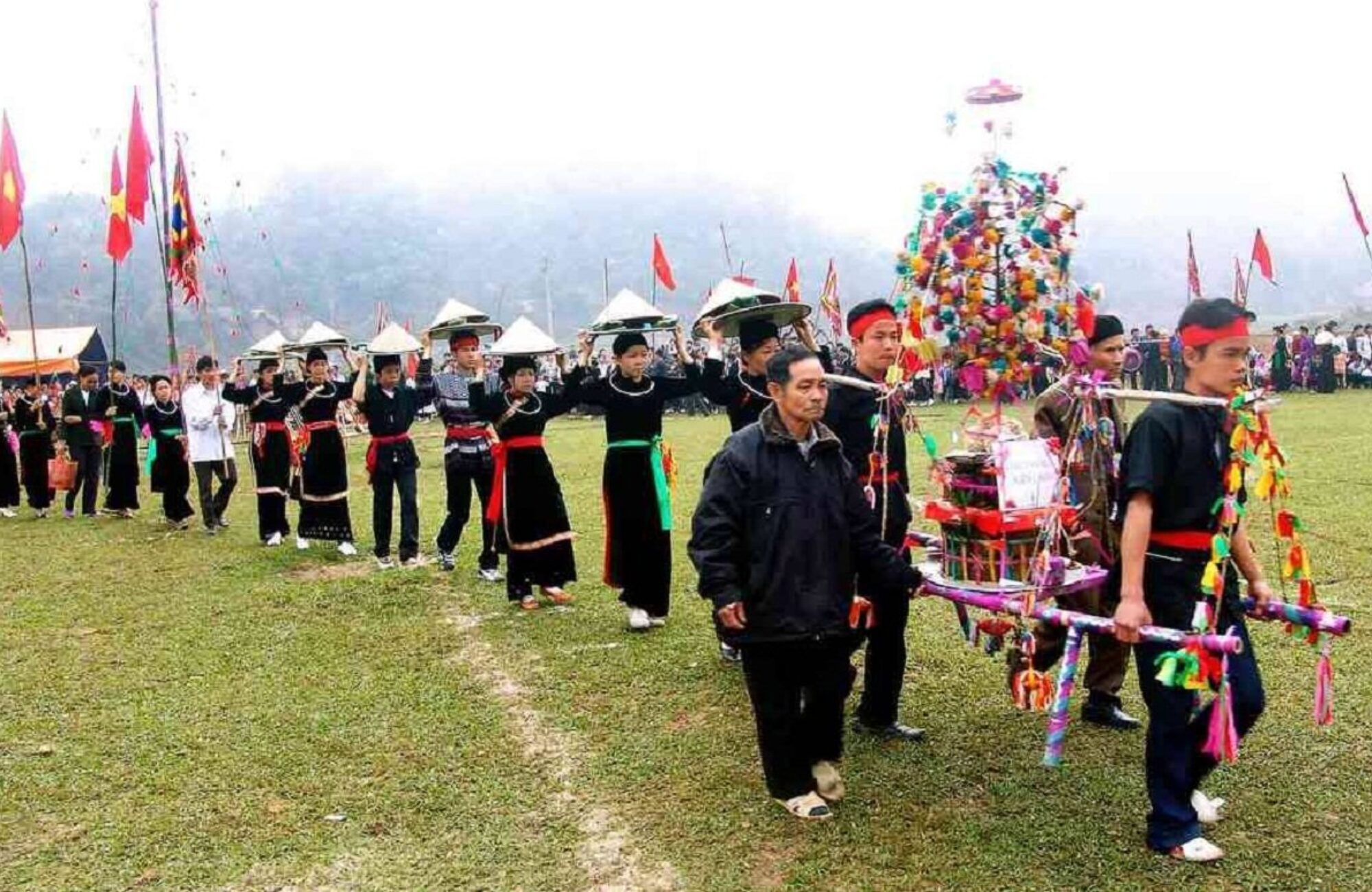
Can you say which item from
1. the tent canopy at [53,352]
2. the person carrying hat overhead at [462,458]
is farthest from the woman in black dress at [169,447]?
the tent canopy at [53,352]

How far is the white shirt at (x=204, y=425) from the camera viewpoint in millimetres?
11848

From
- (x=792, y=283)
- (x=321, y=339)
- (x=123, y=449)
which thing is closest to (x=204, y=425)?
(x=321, y=339)

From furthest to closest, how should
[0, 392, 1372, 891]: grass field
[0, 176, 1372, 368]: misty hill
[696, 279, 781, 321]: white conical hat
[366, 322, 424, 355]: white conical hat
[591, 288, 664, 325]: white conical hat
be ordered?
[0, 176, 1372, 368]: misty hill → [366, 322, 424, 355]: white conical hat → [591, 288, 664, 325]: white conical hat → [696, 279, 781, 321]: white conical hat → [0, 392, 1372, 891]: grass field

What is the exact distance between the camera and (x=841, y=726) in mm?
4461

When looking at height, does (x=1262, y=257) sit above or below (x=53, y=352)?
above

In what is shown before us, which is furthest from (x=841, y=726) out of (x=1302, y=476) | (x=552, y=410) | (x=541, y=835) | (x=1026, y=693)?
(x=1302, y=476)

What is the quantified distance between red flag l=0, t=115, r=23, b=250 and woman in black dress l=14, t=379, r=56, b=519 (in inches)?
91.7

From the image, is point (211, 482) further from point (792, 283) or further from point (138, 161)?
point (792, 283)

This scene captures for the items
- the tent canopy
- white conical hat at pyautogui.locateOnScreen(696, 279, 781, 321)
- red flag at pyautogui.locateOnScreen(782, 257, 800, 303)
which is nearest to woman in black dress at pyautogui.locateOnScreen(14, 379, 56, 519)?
the tent canopy

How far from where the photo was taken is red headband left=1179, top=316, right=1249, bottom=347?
3641 mm

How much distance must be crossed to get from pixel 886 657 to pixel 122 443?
11613 millimetres

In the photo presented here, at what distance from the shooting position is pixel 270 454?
11133mm

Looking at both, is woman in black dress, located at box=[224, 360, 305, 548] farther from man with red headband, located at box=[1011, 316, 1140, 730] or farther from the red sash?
man with red headband, located at box=[1011, 316, 1140, 730]

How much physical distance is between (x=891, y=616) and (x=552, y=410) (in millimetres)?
3470
